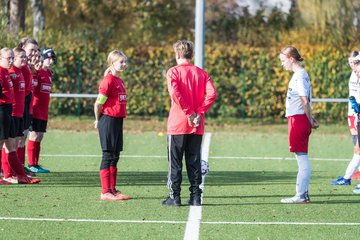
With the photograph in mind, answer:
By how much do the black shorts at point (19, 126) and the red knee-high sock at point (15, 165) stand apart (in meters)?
0.29

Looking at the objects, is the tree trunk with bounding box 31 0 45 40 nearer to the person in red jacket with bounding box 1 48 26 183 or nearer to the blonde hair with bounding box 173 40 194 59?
the person in red jacket with bounding box 1 48 26 183

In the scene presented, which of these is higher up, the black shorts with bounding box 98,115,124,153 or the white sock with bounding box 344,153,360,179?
the black shorts with bounding box 98,115,124,153

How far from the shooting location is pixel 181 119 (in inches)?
461

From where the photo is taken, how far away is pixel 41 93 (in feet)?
51.4

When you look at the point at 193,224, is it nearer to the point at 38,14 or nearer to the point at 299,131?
the point at 299,131

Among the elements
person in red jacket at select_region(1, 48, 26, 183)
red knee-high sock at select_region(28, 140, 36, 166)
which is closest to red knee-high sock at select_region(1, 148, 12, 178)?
person in red jacket at select_region(1, 48, 26, 183)

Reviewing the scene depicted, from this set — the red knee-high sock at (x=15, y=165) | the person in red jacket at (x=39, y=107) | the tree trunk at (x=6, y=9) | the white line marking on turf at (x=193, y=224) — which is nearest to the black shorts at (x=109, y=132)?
the white line marking on turf at (x=193, y=224)

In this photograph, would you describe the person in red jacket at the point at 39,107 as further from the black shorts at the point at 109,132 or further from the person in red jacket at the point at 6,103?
the black shorts at the point at 109,132

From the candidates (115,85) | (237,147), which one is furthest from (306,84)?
(237,147)

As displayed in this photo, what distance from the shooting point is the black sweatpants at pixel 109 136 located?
12.4 m

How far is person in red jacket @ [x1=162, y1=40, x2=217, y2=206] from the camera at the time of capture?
38.1 ft

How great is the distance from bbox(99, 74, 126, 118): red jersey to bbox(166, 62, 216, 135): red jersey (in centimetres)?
86

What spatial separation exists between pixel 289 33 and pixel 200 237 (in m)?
24.5

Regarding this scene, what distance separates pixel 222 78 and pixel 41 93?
44.0 feet
